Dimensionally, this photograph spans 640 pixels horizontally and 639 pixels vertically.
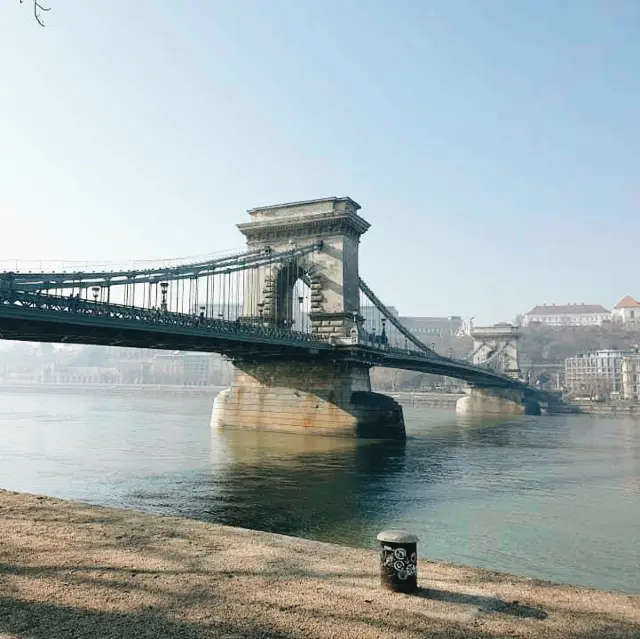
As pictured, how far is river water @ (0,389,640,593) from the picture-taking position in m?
14.1

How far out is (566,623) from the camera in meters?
5.98

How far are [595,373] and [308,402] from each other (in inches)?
3456

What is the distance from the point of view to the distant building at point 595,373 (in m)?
103

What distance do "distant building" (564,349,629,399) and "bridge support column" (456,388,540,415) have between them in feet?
62.0

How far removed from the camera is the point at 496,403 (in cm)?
8519

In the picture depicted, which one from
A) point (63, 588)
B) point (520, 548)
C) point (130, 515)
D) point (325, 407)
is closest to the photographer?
point (63, 588)

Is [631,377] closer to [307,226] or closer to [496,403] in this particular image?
[496,403]

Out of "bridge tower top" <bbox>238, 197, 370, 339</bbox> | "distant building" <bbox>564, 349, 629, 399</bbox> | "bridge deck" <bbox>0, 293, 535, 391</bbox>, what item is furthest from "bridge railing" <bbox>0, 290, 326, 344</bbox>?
"distant building" <bbox>564, 349, 629, 399</bbox>

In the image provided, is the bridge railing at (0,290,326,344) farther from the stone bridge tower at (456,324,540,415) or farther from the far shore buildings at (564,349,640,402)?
the far shore buildings at (564,349,640,402)

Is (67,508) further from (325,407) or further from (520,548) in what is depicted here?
(325,407)

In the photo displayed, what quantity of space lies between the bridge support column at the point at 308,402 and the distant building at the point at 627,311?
482ft

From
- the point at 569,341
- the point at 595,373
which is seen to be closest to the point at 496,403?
the point at 595,373

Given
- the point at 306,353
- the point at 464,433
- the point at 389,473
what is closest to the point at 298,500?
the point at 389,473

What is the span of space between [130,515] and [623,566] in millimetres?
9991
